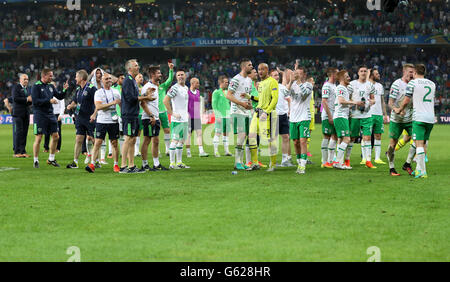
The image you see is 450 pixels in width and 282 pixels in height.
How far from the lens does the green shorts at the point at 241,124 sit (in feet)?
45.7

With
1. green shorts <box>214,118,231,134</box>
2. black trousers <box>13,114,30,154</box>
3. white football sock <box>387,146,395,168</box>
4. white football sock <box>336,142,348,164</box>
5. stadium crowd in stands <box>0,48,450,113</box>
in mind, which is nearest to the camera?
→ white football sock <box>387,146,395,168</box>

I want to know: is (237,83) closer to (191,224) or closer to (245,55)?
(191,224)

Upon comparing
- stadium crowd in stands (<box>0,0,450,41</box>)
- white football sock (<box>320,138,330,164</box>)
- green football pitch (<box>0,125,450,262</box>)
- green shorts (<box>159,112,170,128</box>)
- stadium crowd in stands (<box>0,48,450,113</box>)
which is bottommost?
green football pitch (<box>0,125,450,262</box>)

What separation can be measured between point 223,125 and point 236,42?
3687 cm

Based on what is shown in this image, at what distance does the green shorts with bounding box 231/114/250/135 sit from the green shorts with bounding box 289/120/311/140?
1.06 meters

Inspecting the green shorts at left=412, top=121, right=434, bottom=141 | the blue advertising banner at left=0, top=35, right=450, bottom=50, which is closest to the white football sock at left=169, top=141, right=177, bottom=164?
the green shorts at left=412, top=121, right=434, bottom=141

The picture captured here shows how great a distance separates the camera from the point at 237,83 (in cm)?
1374

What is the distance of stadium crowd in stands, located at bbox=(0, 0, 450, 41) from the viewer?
2162 inches

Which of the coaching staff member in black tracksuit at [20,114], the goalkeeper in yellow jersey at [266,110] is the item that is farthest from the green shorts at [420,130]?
the coaching staff member in black tracksuit at [20,114]

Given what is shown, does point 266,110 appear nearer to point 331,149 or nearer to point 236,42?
point 331,149

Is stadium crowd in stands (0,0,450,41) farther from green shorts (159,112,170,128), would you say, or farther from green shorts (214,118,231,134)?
green shorts (159,112,170,128)

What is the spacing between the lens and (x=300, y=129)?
1355cm

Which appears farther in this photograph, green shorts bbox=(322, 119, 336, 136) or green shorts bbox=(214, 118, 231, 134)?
green shorts bbox=(214, 118, 231, 134)
